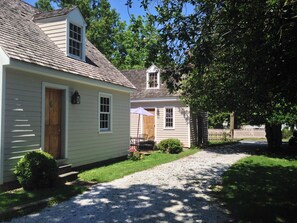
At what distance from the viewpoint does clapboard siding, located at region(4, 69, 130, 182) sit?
27.3ft

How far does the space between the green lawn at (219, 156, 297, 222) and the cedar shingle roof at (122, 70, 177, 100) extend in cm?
902

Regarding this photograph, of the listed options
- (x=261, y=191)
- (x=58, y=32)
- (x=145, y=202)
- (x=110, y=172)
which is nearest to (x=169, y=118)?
(x=110, y=172)

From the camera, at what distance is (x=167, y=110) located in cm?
2127

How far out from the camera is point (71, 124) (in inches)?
425

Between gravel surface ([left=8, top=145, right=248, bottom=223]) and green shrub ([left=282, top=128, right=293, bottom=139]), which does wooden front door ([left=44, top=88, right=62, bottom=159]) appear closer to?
gravel surface ([left=8, top=145, right=248, bottom=223])

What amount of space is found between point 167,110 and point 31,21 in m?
11.6

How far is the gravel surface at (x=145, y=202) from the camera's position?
6043 mm

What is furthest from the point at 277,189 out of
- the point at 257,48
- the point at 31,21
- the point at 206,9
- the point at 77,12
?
the point at 31,21

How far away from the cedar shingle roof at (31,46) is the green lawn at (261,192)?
625 centimetres

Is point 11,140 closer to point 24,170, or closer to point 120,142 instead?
point 24,170

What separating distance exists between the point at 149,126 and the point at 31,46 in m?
13.1

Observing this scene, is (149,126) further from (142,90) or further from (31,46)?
(31,46)

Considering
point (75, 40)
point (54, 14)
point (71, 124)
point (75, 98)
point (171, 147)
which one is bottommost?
point (171, 147)

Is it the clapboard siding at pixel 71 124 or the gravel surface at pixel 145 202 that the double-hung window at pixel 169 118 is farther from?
the gravel surface at pixel 145 202
